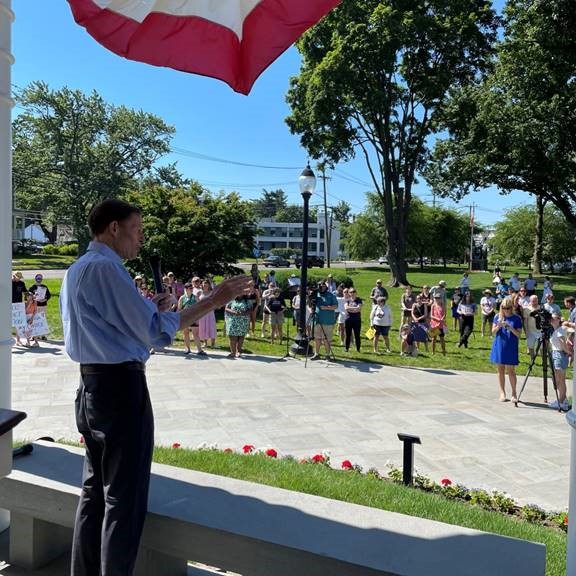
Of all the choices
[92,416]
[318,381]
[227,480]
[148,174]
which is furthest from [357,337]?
[148,174]

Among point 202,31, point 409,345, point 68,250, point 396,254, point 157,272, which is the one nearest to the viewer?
point 157,272

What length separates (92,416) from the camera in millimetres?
2273

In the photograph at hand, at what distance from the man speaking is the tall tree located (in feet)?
95.4

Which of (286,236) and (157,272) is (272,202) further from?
(157,272)

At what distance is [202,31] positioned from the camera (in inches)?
145

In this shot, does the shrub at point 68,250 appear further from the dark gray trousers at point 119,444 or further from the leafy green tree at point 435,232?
the dark gray trousers at point 119,444

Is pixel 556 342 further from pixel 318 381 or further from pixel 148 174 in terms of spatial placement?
pixel 148 174

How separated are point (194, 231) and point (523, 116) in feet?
59.8

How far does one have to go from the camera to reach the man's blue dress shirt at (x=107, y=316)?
2.27 metres

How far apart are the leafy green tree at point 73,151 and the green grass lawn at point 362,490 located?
1837 inches

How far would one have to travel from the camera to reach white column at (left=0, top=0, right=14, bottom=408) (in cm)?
321

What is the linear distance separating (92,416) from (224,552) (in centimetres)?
88

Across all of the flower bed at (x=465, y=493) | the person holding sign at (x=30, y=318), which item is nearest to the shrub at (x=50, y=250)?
the person holding sign at (x=30, y=318)

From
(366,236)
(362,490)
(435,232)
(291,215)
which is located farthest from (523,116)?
(291,215)
